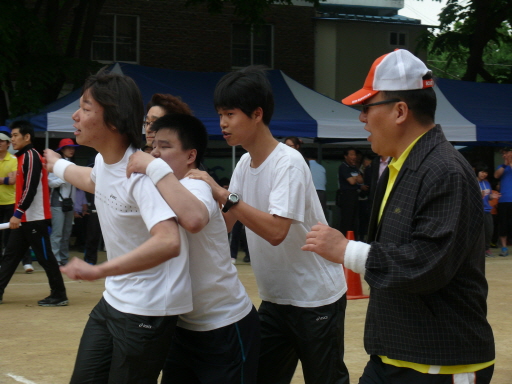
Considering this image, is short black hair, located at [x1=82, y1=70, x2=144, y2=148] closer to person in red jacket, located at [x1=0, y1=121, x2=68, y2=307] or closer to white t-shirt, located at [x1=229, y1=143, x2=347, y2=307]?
white t-shirt, located at [x1=229, y1=143, x2=347, y2=307]

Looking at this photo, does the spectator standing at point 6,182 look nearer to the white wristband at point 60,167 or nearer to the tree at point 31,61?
the tree at point 31,61

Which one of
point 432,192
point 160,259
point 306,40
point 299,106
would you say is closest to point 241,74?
point 160,259

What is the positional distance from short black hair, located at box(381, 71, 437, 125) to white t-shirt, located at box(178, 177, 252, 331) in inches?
34.8

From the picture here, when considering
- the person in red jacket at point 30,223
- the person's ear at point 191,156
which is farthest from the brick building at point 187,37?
the person's ear at point 191,156

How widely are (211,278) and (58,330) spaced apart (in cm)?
418

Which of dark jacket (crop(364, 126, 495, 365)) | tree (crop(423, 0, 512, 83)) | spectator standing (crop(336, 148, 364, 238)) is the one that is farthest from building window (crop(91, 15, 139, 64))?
dark jacket (crop(364, 126, 495, 365))

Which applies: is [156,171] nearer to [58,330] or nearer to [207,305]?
[207,305]

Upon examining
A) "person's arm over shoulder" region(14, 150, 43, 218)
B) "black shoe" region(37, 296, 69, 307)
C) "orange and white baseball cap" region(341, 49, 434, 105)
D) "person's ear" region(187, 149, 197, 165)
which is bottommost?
"black shoe" region(37, 296, 69, 307)

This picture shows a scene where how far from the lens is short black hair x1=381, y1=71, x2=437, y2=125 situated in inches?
95.7

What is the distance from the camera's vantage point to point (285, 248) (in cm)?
339

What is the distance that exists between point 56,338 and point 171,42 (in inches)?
554

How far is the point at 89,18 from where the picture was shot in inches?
597

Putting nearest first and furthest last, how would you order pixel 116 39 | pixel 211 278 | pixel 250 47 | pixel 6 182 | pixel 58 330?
pixel 211 278 → pixel 58 330 → pixel 6 182 → pixel 116 39 → pixel 250 47

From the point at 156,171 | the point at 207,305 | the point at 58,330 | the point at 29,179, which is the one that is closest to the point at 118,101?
the point at 156,171
